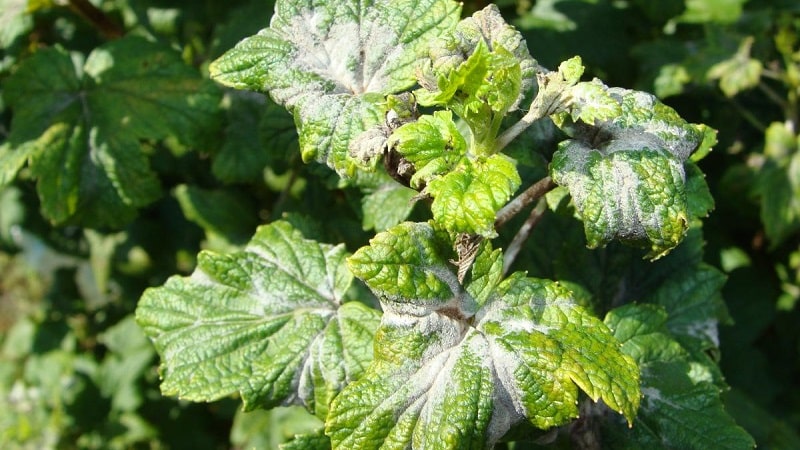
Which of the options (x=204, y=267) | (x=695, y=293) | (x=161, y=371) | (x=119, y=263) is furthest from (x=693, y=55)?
(x=119, y=263)

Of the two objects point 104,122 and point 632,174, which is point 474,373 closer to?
point 632,174

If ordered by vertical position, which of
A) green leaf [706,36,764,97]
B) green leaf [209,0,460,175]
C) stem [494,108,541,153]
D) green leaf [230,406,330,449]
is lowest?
green leaf [230,406,330,449]

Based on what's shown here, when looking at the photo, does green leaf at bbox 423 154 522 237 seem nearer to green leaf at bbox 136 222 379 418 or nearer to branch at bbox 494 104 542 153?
branch at bbox 494 104 542 153

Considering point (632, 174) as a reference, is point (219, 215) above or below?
below

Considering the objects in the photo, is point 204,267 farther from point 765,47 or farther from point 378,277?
point 765,47

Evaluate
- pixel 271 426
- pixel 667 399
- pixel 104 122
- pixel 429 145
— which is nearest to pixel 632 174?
pixel 429 145

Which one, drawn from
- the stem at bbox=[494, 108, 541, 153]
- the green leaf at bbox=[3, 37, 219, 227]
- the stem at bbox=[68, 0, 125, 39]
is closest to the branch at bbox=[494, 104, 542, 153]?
the stem at bbox=[494, 108, 541, 153]

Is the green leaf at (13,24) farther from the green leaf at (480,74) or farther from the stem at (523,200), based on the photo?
the stem at (523,200)
